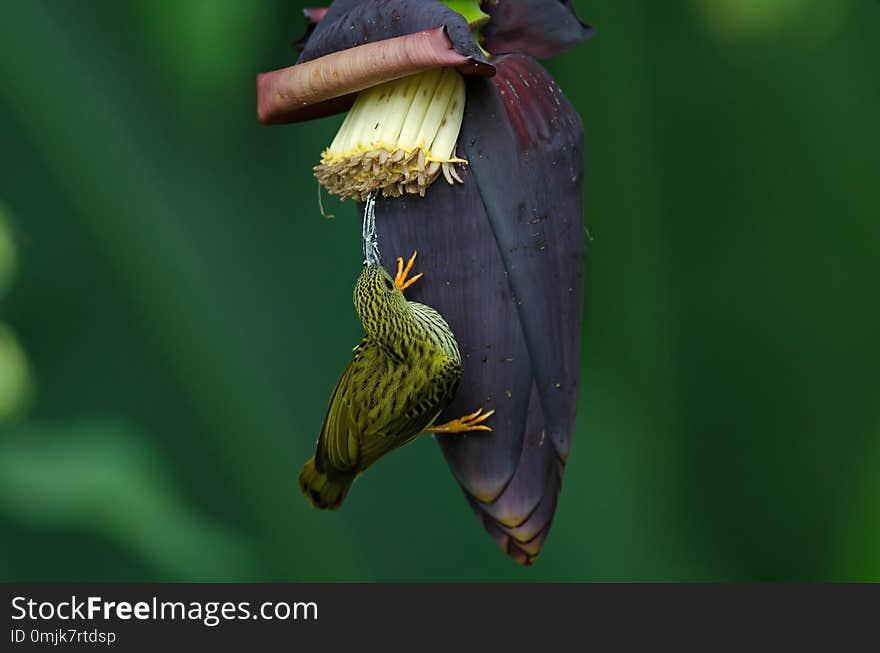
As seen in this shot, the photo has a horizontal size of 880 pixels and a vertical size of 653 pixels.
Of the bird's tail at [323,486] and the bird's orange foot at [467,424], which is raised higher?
the bird's orange foot at [467,424]

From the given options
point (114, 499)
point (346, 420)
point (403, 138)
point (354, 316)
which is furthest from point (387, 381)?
point (114, 499)

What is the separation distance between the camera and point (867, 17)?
0.98 meters

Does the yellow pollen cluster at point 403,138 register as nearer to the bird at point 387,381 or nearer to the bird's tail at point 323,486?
the bird at point 387,381

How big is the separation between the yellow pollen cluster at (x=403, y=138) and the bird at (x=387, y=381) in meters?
0.03

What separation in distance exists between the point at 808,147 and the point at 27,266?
724mm

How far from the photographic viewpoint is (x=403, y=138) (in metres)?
0.70

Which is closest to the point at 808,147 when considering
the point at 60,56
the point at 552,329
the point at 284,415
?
the point at 552,329

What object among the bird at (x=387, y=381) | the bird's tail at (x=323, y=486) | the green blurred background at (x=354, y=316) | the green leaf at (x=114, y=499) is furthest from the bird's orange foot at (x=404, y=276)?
the green leaf at (x=114, y=499)

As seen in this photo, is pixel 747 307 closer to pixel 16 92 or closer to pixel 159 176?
pixel 159 176

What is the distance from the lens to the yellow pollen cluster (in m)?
0.70

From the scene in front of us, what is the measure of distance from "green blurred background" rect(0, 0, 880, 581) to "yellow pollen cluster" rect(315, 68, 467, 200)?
1.23 ft

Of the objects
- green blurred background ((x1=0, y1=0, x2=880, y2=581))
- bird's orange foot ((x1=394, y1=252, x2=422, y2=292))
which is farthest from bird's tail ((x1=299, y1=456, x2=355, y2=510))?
green blurred background ((x1=0, y1=0, x2=880, y2=581))

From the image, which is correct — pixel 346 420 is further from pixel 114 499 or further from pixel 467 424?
pixel 114 499

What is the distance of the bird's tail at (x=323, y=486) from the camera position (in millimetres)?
770
